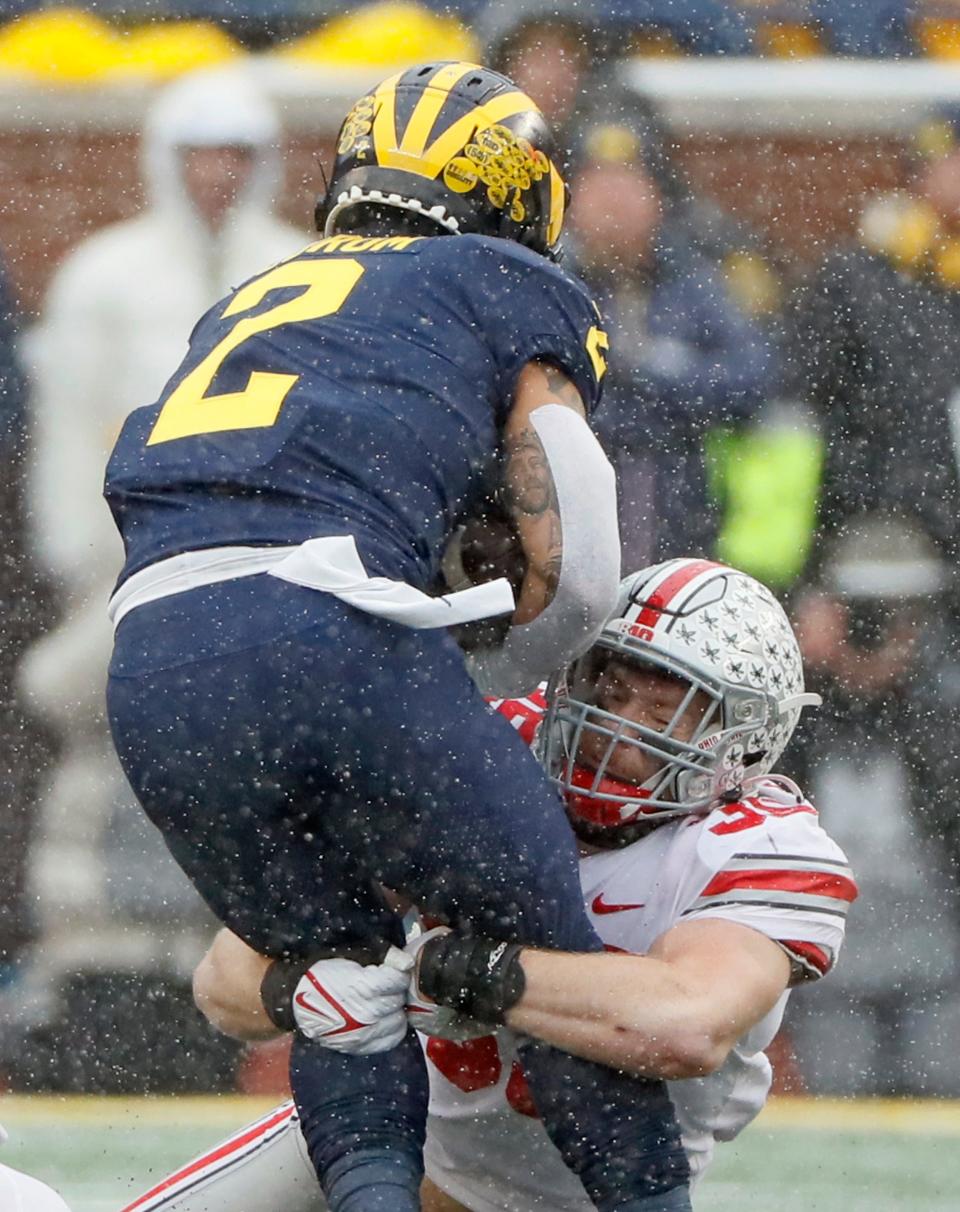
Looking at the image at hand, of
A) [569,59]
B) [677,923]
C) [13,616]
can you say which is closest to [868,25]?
[569,59]

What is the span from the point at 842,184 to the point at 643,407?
0.72 meters

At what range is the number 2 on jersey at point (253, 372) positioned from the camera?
7.54ft

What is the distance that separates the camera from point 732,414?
180 inches

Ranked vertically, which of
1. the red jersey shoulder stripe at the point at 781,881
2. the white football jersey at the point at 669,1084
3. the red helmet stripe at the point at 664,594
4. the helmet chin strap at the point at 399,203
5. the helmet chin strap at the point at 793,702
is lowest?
the white football jersey at the point at 669,1084

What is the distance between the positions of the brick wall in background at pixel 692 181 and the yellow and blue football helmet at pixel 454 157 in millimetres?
2101

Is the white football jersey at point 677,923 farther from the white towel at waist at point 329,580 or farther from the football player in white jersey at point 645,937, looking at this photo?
the white towel at waist at point 329,580

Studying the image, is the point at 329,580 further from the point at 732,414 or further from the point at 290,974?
the point at 732,414

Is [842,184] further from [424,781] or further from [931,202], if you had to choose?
[424,781]

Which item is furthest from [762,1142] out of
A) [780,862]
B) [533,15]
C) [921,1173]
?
[533,15]

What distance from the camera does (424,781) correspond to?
217cm

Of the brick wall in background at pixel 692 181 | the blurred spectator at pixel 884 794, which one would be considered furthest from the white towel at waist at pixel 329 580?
→ the brick wall in background at pixel 692 181

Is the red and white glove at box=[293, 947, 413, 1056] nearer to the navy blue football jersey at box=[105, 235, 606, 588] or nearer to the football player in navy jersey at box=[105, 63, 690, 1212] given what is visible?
the football player in navy jersey at box=[105, 63, 690, 1212]

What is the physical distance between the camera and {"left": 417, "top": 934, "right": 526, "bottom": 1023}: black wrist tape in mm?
2230

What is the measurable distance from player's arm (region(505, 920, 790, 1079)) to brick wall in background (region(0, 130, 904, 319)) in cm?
274
